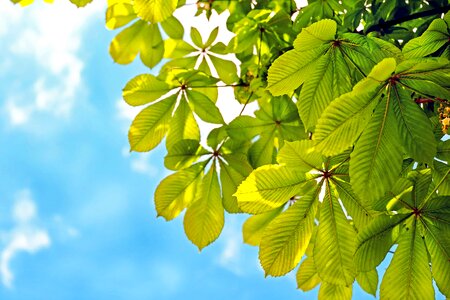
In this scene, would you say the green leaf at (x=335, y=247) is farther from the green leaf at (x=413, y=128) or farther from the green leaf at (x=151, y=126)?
the green leaf at (x=151, y=126)

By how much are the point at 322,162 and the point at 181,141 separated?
58cm

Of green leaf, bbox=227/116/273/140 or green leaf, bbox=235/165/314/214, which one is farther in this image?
green leaf, bbox=227/116/273/140

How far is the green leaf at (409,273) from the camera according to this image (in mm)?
980

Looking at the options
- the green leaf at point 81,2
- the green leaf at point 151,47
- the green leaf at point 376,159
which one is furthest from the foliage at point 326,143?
the green leaf at point 81,2

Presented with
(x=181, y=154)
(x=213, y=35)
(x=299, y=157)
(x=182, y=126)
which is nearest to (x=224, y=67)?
(x=213, y=35)

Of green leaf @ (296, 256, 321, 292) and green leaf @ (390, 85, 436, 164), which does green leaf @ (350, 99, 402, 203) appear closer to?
green leaf @ (390, 85, 436, 164)

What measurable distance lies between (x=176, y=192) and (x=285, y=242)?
55cm

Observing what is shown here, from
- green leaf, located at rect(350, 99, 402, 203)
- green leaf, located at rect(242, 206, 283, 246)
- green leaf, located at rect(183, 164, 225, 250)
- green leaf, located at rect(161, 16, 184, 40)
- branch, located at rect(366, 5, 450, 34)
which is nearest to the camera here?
green leaf, located at rect(350, 99, 402, 203)

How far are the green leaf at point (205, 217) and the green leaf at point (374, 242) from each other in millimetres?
574

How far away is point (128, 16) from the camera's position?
6.27 ft

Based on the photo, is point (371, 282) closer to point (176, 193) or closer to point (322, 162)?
point (322, 162)

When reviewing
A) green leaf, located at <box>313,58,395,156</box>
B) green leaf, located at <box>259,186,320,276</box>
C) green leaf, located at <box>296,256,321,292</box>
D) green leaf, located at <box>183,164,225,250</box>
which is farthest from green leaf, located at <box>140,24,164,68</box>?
green leaf, located at <box>313,58,395,156</box>

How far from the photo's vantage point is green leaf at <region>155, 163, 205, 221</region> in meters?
1.54

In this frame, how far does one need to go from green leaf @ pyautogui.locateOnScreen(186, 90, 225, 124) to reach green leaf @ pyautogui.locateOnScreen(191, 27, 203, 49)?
46 cm
